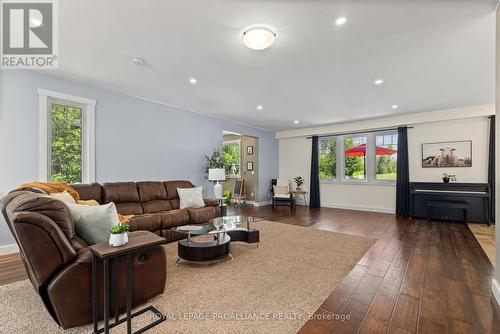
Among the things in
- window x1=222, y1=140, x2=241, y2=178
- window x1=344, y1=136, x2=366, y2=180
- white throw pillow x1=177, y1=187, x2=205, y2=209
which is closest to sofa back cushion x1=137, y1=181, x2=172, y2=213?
white throw pillow x1=177, y1=187, x2=205, y2=209

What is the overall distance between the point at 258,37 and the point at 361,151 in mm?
5657

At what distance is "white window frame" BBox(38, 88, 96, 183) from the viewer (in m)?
3.42

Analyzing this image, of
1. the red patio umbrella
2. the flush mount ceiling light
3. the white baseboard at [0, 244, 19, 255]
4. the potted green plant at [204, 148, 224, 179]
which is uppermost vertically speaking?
the flush mount ceiling light

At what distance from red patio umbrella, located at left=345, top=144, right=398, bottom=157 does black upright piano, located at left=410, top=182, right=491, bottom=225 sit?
1132 millimetres

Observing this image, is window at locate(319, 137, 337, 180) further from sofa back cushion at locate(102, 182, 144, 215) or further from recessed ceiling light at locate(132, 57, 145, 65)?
recessed ceiling light at locate(132, 57, 145, 65)

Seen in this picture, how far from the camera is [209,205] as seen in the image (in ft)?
14.6

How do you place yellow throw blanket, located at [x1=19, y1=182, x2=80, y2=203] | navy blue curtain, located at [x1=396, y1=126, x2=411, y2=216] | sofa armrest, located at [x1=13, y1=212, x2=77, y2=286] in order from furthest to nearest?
navy blue curtain, located at [x1=396, y1=126, x2=411, y2=216], yellow throw blanket, located at [x1=19, y1=182, x2=80, y2=203], sofa armrest, located at [x1=13, y1=212, x2=77, y2=286]

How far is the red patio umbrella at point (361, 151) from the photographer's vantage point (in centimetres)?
640

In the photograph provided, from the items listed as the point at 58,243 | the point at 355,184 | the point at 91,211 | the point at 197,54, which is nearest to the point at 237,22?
the point at 197,54

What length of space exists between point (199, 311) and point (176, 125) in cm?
420

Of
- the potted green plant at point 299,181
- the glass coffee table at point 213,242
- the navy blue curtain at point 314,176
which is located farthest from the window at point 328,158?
the glass coffee table at point 213,242

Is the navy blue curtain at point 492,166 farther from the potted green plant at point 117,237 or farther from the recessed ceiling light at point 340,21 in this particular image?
the potted green plant at point 117,237

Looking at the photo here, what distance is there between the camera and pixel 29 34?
8.14ft

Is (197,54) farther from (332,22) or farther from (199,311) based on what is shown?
(199,311)
